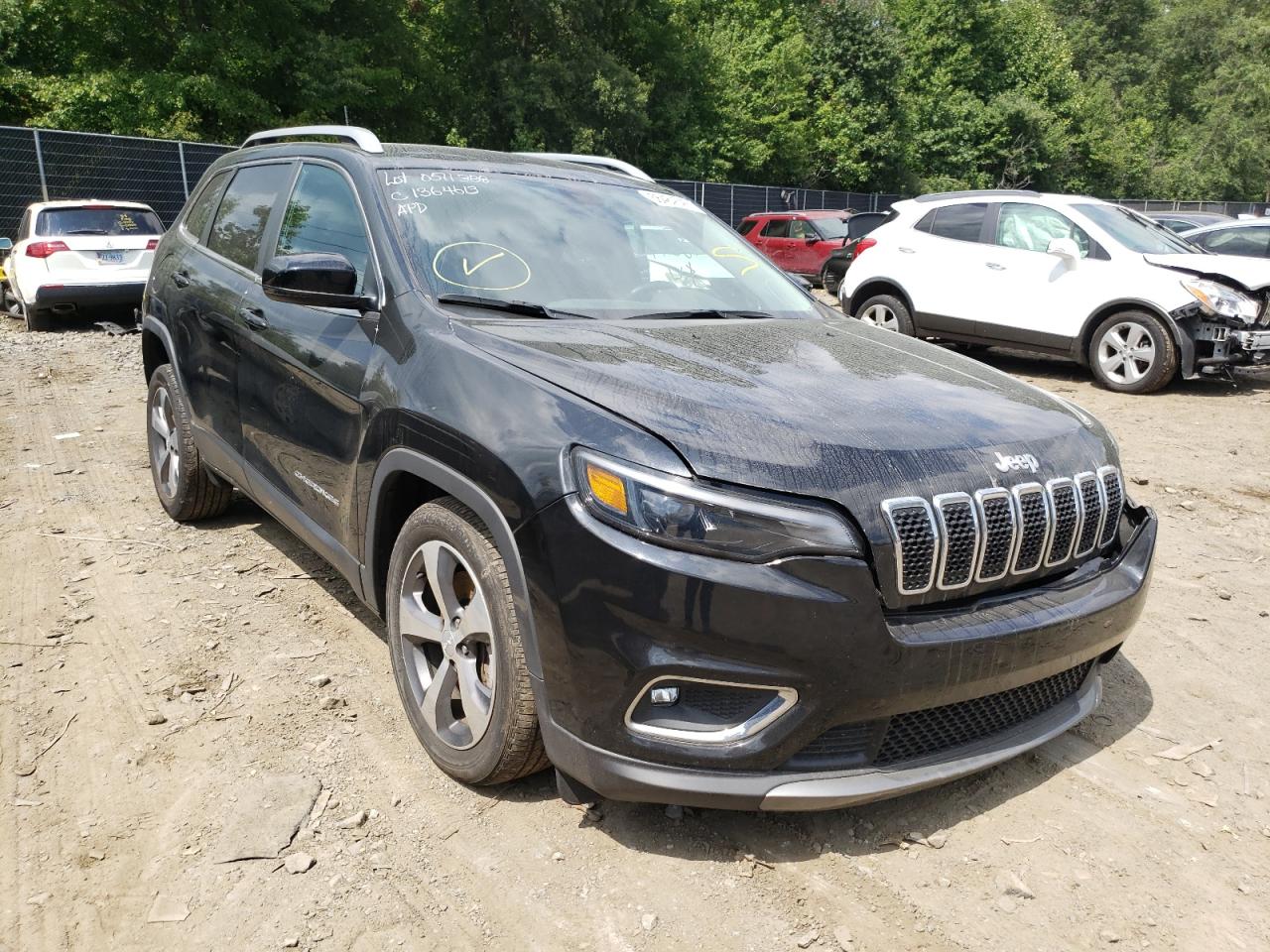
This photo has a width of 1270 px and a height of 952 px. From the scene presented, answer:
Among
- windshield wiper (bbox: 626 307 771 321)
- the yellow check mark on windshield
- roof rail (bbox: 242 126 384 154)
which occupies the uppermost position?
roof rail (bbox: 242 126 384 154)

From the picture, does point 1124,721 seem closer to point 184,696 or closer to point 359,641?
point 359,641

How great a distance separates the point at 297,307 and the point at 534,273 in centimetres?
90

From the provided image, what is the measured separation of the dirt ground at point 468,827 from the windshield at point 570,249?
4.82ft

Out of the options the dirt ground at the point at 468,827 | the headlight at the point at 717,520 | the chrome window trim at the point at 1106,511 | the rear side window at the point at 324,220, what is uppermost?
the rear side window at the point at 324,220

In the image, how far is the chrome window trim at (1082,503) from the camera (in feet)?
8.66

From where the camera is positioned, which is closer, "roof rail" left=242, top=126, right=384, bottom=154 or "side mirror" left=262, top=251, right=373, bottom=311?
"side mirror" left=262, top=251, right=373, bottom=311

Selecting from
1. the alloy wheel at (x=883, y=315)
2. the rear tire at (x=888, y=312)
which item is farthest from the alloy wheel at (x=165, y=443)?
the alloy wheel at (x=883, y=315)

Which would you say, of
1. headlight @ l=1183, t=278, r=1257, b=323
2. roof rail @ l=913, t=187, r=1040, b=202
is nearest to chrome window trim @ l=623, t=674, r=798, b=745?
headlight @ l=1183, t=278, r=1257, b=323

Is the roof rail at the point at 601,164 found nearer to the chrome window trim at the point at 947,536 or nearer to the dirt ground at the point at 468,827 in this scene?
the dirt ground at the point at 468,827

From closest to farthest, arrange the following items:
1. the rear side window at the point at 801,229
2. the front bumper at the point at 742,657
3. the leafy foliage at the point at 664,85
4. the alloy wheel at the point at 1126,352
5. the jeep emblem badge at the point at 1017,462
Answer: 1. the front bumper at the point at 742,657
2. the jeep emblem badge at the point at 1017,462
3. the alloy wheel at the point at 1126,352
4. the rear side window at the point at 801,229
5. the leafy foliage at the point at 664,85

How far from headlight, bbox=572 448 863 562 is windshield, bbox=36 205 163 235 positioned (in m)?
12.2

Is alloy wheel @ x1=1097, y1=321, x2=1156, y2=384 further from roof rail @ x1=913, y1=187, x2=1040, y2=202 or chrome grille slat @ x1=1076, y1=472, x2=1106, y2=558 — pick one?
chrome grille slat @ x1=1076, y1=472, x2=1106, y2=558

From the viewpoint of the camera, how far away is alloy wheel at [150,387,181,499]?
191 inches

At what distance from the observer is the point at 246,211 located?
14.0 ft
